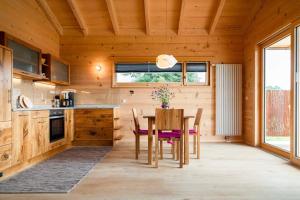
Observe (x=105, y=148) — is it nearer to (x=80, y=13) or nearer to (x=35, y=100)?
(x=35, y=100)

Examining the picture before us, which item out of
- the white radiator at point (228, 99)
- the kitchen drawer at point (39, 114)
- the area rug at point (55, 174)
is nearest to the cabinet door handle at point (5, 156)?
the area rug at point (55, 174)

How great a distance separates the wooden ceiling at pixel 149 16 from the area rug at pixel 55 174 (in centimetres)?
319

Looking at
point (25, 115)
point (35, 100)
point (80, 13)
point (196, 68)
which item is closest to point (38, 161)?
point (25, 115)

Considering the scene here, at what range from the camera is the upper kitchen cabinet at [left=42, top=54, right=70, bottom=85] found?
5.54 meters

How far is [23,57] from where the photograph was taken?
14.9 ft

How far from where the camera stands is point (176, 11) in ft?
20.9

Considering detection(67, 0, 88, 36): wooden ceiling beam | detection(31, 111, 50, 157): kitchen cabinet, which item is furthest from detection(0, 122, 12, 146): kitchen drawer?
detection(67, 0, 88, 36): wooden ceiling beam

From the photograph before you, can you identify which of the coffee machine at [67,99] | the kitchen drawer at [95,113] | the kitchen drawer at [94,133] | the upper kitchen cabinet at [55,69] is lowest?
the kitchen drawer at [94,133]

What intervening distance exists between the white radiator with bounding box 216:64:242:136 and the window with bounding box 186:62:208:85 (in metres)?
0.33

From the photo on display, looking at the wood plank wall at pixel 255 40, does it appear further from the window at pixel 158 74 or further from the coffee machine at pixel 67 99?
the coffee machine at pixel 67 99

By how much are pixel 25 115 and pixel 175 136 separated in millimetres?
2225

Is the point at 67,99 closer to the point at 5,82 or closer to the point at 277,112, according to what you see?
the point at 5,82

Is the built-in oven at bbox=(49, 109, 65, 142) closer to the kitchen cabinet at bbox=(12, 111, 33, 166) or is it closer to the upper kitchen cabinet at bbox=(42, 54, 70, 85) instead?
the upper kitchen cabinet at bbox=(42, 54, 70, 85)

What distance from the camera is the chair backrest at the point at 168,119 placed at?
4141 millimetres
